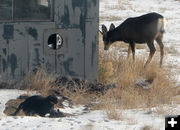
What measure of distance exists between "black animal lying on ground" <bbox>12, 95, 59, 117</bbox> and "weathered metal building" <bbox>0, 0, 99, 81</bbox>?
1607 mm

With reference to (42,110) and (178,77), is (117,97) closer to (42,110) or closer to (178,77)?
(42,110)

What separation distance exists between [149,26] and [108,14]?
47.2 ft

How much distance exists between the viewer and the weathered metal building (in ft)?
28.8

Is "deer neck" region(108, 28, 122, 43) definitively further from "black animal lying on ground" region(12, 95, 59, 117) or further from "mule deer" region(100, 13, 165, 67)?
"black animal lying on ground" region(12, 95, 59, 117)

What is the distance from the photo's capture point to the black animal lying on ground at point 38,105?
7.08 meters

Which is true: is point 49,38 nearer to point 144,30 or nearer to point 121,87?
point 121,87

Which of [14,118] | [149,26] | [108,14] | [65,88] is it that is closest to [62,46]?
[65,88]

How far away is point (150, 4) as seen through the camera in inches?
1243

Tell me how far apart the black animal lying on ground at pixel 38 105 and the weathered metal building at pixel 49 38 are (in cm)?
161

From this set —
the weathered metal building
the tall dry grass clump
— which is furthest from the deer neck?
the weathered metal building

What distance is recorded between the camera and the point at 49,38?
29.3 ft

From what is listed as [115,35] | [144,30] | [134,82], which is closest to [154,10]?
[115,35]

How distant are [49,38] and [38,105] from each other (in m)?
2.08

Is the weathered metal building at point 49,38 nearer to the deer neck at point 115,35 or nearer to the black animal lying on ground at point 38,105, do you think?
the black animal lying on ground at point 38,105
